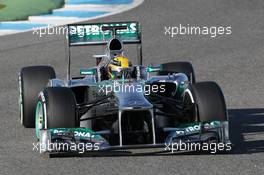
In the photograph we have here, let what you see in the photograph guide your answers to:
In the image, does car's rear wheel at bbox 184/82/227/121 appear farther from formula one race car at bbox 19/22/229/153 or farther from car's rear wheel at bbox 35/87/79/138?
car's rear wheel at bbox 35/87/79/138

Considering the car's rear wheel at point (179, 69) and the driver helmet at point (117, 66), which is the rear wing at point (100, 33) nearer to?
the car's rear wheel at point (179, 69)

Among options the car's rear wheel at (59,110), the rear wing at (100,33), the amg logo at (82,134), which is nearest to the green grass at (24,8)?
the rear wing at (100,33)

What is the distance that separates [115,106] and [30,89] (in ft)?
5.10

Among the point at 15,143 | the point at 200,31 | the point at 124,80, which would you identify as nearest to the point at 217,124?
the point at 124,80

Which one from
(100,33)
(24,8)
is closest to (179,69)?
(100,33)

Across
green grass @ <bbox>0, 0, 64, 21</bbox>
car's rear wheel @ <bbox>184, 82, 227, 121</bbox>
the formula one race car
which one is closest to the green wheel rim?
the formula one race car

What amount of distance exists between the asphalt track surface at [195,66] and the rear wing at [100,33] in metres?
1.20

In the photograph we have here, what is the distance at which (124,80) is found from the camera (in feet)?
37.6

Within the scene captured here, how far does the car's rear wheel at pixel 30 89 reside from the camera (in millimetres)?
12125

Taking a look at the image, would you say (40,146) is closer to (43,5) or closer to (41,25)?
(41,25)

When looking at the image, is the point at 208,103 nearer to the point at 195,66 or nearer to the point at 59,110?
the point at 59,110

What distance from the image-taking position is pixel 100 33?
12648 mm

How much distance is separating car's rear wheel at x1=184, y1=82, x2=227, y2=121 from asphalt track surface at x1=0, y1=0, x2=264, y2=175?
0.41 meters

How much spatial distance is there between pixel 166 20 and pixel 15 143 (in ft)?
32.0
